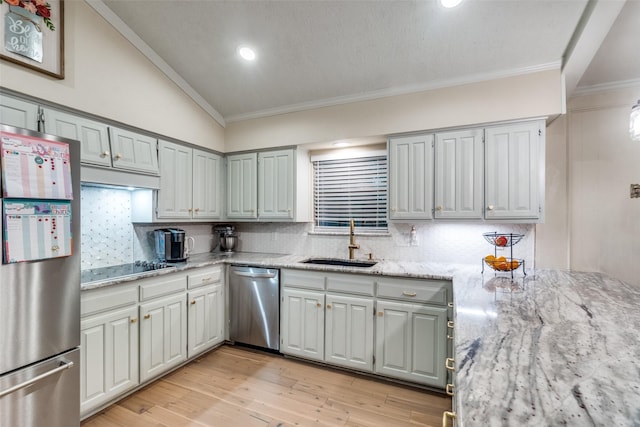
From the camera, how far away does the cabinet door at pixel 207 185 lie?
337 centimetres

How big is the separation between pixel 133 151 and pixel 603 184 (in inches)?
174

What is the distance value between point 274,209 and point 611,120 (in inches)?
136

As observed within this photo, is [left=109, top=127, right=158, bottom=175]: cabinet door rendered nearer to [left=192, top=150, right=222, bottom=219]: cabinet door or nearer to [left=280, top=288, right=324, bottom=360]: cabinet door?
[left=192, top=150, right=222, bottom=219]: cabinet door

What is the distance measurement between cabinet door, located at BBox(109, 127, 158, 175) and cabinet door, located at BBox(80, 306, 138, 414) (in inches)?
49.8

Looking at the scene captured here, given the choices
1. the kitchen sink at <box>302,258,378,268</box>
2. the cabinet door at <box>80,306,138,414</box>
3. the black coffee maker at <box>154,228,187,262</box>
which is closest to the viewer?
the cabinet door at <box>80,306,138,414</box>

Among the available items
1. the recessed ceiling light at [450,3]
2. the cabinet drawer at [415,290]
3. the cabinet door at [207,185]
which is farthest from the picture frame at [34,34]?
the cabinet drawer at [415,290]

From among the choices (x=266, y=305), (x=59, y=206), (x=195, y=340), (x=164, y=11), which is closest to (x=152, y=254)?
(x=195, y=340)

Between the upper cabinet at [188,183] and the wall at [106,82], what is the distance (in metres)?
0.19

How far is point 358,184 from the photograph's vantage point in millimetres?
3523

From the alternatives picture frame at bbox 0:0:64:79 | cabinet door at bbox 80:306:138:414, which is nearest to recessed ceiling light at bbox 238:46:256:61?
picture frame at bbox 0:0:64:79

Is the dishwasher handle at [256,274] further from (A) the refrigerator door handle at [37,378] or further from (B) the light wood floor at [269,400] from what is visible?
(A) the refrigerator door handle at [37,378]

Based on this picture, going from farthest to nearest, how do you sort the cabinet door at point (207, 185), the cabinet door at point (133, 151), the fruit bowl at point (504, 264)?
the cabinet door at point (207, 185) → the cabinet door at point (133, 151) → the fruit bowl at point (504, 264)

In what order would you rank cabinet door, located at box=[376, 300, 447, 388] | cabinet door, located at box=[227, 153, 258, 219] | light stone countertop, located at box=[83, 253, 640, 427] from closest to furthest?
1. light stone countertop, located at box=[83, 253, 640, 427]
2. cabinet door, located at box=[376, 300, 447, 388]
3. cabinet door, located at box=[227, 153, 258, 219]

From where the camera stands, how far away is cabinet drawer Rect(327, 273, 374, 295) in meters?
2.65
